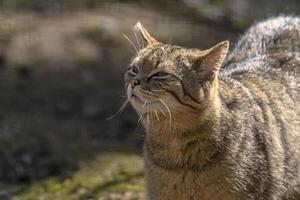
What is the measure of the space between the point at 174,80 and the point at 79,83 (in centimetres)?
355

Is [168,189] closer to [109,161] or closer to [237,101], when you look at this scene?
[237,101]

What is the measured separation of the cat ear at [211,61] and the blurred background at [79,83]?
1380mm

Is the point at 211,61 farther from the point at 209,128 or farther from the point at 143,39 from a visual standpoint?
the point at 143,39

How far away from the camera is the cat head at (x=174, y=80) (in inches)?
176

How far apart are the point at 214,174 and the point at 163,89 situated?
1.89 ft


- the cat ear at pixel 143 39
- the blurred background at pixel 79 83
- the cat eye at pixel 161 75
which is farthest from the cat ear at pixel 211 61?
the blurred background at pixel 79 83

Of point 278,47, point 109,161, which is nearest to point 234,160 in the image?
point 278,47

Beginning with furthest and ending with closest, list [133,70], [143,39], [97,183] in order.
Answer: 1. [97,183]
2. [143,39]
3. [133,70]

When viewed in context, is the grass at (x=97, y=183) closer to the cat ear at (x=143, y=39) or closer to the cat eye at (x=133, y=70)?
the cat ear at (x=143, y=39)

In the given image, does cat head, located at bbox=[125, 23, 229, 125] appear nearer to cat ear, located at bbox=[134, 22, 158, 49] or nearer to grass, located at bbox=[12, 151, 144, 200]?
cat ear, located at bbox=[134, 22, 158, 49]

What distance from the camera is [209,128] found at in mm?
4660

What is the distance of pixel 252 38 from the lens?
6.09 meters

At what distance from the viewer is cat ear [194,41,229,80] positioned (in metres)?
4.54

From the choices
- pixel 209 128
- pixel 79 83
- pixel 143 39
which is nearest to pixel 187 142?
pixel 209 128
